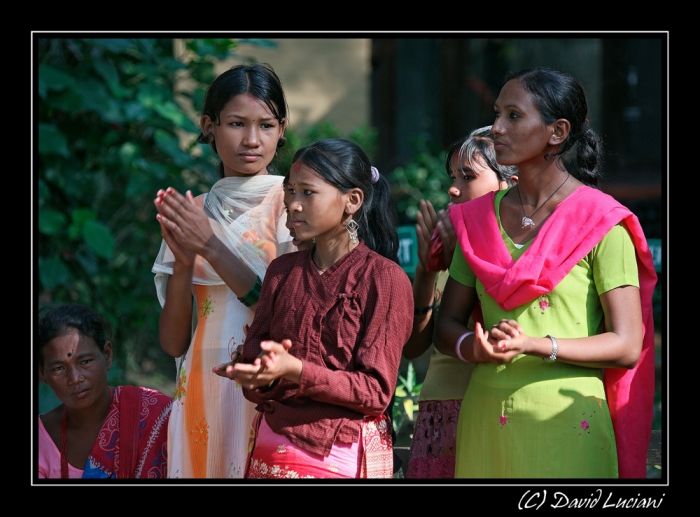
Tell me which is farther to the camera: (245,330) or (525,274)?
(245,330)

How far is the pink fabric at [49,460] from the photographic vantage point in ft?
9.79

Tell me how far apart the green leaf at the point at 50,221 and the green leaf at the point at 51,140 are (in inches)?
12.7

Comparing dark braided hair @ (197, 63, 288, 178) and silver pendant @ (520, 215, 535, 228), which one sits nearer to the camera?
silver pendant @ (520, 215, 535, 228)

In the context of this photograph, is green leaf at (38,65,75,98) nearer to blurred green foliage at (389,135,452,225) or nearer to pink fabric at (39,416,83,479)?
pink fabric at (39,416,83,479)

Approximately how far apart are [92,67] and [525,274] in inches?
120

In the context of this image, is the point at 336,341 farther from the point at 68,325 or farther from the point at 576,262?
the point at 68,325

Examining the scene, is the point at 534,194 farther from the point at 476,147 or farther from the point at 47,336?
the point at 47,336

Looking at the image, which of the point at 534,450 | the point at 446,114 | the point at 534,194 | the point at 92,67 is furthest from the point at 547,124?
the point at 446,114

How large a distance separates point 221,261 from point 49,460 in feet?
3.37

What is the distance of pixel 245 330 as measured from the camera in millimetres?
2666

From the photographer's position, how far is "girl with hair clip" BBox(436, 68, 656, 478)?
239 centimetres

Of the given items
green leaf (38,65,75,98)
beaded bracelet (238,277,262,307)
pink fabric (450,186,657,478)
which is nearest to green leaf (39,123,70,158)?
green leaf (38,65,75,98)

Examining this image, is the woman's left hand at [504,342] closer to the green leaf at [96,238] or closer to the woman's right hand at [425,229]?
the woman's right hand at [425,229]

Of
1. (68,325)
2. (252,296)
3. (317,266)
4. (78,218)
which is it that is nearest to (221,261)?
(252,296)
